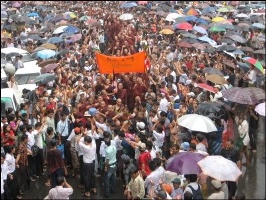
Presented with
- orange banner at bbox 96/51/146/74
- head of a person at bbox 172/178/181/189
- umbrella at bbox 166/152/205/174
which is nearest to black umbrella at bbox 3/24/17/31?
orange banner at bbox 96/51/146/74

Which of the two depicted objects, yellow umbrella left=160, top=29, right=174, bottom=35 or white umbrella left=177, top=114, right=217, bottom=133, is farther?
yellow umbrella left=160, top=29, right=174, bottom=35

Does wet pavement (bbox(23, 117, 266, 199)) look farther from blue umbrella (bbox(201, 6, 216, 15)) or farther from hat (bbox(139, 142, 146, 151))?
blue umbrella (bbox(201, 6, 216, 15))

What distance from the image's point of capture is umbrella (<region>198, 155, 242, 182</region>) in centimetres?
721

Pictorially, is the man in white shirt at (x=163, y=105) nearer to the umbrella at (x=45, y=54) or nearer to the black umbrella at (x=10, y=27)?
the umbrella at (x=45, y=54)

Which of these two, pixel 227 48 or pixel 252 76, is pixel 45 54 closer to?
pixel 227 48

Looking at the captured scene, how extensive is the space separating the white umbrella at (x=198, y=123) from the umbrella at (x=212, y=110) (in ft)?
2.18

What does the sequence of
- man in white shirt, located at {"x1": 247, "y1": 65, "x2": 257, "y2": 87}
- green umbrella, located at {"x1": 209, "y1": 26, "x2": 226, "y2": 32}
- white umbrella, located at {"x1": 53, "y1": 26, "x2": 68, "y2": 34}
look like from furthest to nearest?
1. green umbrella, located at {"x1": 209, "y1": 26, "x2": 226, "y2": 32}
2. white umbrella, located at {"x1": 53, "y1": 26, "x2": 68, "y2": 34}
3. man in white shirt, located at {"x1": 247, "y1": 65, "x2": 257, "y2": 87}

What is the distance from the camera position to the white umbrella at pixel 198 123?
9.27 metres

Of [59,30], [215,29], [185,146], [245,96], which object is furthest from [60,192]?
[215,29]

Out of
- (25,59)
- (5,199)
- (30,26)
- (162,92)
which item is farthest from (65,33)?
(5,199)

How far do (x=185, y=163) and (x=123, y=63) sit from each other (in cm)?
554

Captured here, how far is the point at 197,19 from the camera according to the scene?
917 inches

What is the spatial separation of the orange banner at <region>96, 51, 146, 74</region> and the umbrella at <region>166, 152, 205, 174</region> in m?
5.15

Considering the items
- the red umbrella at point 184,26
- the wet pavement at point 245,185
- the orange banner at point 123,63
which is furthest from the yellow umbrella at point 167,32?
the wet pavement at point 245,185
